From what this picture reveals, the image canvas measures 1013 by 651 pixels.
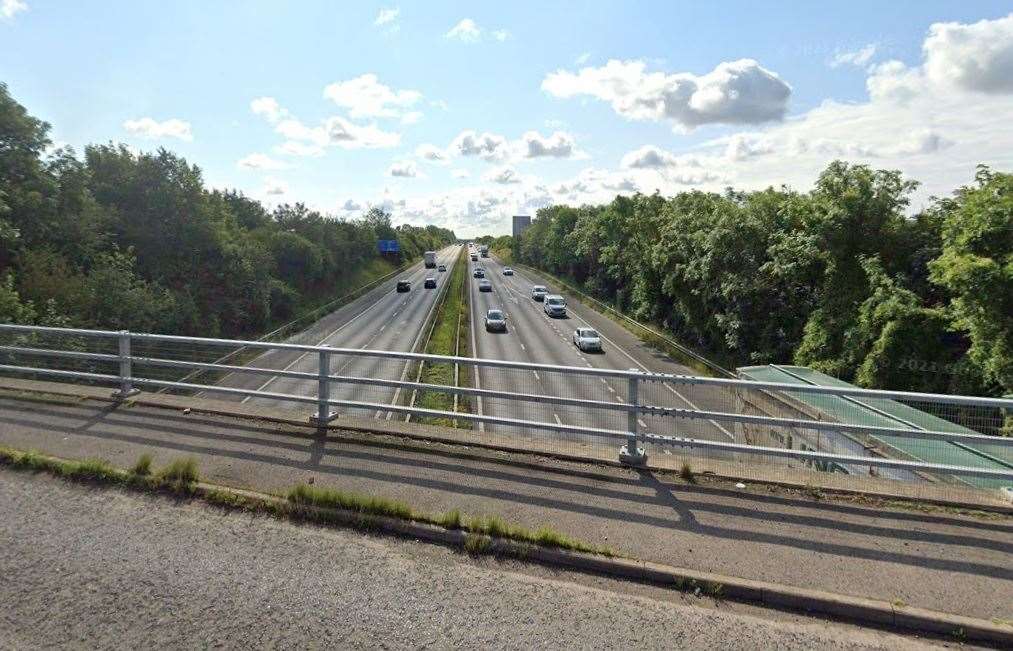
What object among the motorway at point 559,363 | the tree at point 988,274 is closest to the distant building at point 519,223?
the motorway at point 559,363

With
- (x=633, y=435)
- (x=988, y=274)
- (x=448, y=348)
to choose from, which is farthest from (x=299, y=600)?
(x=448, y=348)

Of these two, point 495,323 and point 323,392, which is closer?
point 323,392

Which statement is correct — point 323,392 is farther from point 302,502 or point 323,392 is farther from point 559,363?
point 559,363

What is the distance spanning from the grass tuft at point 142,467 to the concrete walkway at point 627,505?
1.07ft

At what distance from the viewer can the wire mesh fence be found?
5.42m

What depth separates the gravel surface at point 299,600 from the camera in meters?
3.48

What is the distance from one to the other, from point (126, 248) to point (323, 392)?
1158 inches

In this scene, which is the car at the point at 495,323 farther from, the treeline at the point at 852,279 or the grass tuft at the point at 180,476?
the grass tuft at the point at 180,476

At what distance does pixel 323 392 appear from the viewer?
7234 millimetres

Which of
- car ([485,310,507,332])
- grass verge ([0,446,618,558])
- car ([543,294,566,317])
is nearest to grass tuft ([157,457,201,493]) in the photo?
grass verge ([0,446,618,558])

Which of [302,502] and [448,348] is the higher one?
[302,502]

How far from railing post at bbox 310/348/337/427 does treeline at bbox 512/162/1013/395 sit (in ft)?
48.8

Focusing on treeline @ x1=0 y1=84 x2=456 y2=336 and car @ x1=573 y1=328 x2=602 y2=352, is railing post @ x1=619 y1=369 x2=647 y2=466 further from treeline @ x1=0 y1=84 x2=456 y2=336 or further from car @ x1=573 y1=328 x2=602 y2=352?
car @ x1=573 y1=328 x2=602 y2=352

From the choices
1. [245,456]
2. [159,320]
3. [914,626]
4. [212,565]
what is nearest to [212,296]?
[159,320]
